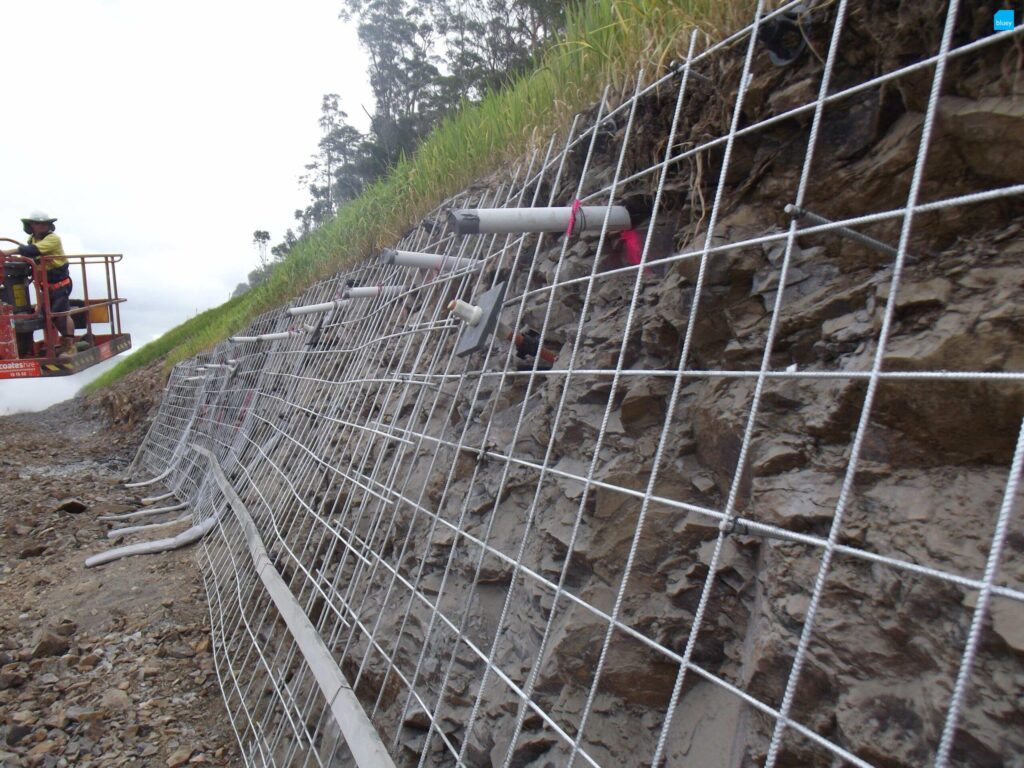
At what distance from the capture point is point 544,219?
1.96m

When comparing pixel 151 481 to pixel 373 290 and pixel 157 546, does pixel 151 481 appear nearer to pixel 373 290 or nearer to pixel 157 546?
pixel 157 546

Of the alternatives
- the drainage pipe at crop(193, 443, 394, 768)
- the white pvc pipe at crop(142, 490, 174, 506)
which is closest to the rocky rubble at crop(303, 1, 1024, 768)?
the drainage pipe at crop(193, 443, 394, 768)

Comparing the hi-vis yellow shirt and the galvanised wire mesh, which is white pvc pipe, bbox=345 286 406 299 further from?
the hi-vis yellow shirt

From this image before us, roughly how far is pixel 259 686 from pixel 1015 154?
11.3 ft

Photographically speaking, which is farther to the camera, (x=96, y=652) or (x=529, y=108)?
(x=96, y=652)

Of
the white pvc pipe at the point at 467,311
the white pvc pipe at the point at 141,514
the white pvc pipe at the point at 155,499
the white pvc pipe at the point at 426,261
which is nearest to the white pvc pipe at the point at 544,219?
the white pvc pipe at the point at 467,311

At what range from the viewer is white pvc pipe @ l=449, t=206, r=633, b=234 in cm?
190

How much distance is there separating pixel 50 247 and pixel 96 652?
6521 mm

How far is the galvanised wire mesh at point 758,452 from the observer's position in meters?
1.08

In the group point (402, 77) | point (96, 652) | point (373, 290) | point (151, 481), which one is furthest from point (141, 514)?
point (402, 77)

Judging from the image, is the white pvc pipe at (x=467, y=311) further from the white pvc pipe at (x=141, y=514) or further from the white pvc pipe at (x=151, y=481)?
A: the white pvc pipe at (x=151, y=481)

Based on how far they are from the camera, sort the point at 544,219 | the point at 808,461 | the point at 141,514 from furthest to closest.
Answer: the point at 141,514
the point at 544,219
the point at 808,461

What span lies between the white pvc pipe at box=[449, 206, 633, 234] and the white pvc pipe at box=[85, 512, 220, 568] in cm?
450

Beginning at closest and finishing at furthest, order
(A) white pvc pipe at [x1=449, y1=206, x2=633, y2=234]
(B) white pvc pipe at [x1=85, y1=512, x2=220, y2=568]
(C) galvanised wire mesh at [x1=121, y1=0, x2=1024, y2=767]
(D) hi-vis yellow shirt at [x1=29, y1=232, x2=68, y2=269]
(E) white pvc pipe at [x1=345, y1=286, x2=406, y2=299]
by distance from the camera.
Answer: (C) galvanised wire mesh at [x1=121, y1=0, x2=1024, y2=767]
(A) white pvc pipe at [x1=449, y1=206, x2=633, y2=234]
(E) white pvc pipe at [x1=345, y1=286, x2=406, y2=299]
(B) white pvc pipe at [x1=85, y1=512, x2=220, y2=568]
(D) hi-vis yellow shirt at [x1=29, y1=232, x2=68, y2=269]
